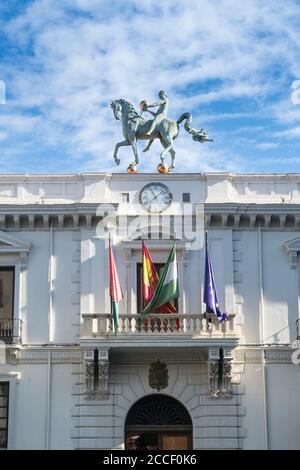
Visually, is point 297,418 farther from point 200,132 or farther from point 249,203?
point 200,132

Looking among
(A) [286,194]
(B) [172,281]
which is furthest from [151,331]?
(A) [286,194]

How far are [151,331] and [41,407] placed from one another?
4.12m

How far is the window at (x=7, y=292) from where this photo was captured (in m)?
36.2

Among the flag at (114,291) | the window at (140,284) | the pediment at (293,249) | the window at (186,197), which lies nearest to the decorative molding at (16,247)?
the flag at (114,291)

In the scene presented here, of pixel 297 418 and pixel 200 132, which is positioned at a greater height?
pixel 200 132

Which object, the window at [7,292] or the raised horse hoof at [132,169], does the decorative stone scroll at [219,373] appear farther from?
the raised horse hoof at [132,169]

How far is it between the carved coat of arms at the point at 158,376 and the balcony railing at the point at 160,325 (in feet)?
3.70

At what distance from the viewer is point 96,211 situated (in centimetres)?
3656

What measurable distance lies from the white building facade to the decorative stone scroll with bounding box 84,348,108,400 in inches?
1.2

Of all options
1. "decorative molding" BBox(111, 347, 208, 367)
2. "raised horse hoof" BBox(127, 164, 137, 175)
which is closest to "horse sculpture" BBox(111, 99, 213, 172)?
"raised horse hoof" BBox(127, 164, 137, 175)

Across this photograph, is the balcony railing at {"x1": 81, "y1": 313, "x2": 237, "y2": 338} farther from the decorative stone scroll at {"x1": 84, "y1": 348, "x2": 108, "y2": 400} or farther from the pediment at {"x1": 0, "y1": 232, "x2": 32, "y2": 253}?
the pediment at {"x1": 0, "y1": 232, "x2": 32, "y2": 253}

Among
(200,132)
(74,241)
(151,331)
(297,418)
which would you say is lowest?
(297,418)

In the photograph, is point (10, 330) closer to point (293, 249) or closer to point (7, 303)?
point (7, 303)

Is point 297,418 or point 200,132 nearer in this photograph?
point 297,418
